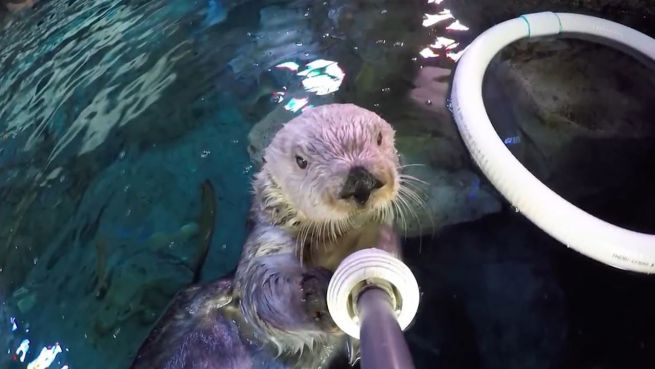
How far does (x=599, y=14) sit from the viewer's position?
2555 millimetres

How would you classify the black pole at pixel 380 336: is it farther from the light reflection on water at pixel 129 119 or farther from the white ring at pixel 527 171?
the light reflection on water at pixel 129 119

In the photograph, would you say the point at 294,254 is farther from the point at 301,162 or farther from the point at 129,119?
the point at 129,119

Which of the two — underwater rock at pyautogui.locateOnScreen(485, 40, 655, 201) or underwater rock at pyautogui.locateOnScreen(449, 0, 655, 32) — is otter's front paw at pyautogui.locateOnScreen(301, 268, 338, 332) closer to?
underwater rock at pyautogui.locateOnScreen(485, 40, 655, 201)

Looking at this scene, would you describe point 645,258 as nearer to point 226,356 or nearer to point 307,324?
point 307,324

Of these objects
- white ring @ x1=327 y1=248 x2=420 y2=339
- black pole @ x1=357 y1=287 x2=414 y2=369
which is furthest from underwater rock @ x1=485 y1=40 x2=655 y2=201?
black pole @ x1=357 y1=287 x2=414 y2=369

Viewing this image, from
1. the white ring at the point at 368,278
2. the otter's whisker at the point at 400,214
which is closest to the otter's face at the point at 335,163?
the otter's whisker at the point at 400,214

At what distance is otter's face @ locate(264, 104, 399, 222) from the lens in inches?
53.9

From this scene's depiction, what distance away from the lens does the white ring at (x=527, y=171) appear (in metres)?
1.63

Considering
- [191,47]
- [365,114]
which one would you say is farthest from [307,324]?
[191,47]

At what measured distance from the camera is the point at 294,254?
1.72m

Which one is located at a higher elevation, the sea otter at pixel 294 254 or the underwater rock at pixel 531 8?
→ the sea otter at pixel 294 254

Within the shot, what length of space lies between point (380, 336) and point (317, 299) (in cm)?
61

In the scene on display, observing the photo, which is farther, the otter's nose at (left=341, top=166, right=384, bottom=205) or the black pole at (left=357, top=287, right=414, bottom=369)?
the otter's nose at (left=341, top=166, right=384, bottom=205)

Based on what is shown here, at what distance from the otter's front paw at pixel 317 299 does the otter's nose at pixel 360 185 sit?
0.23 m
